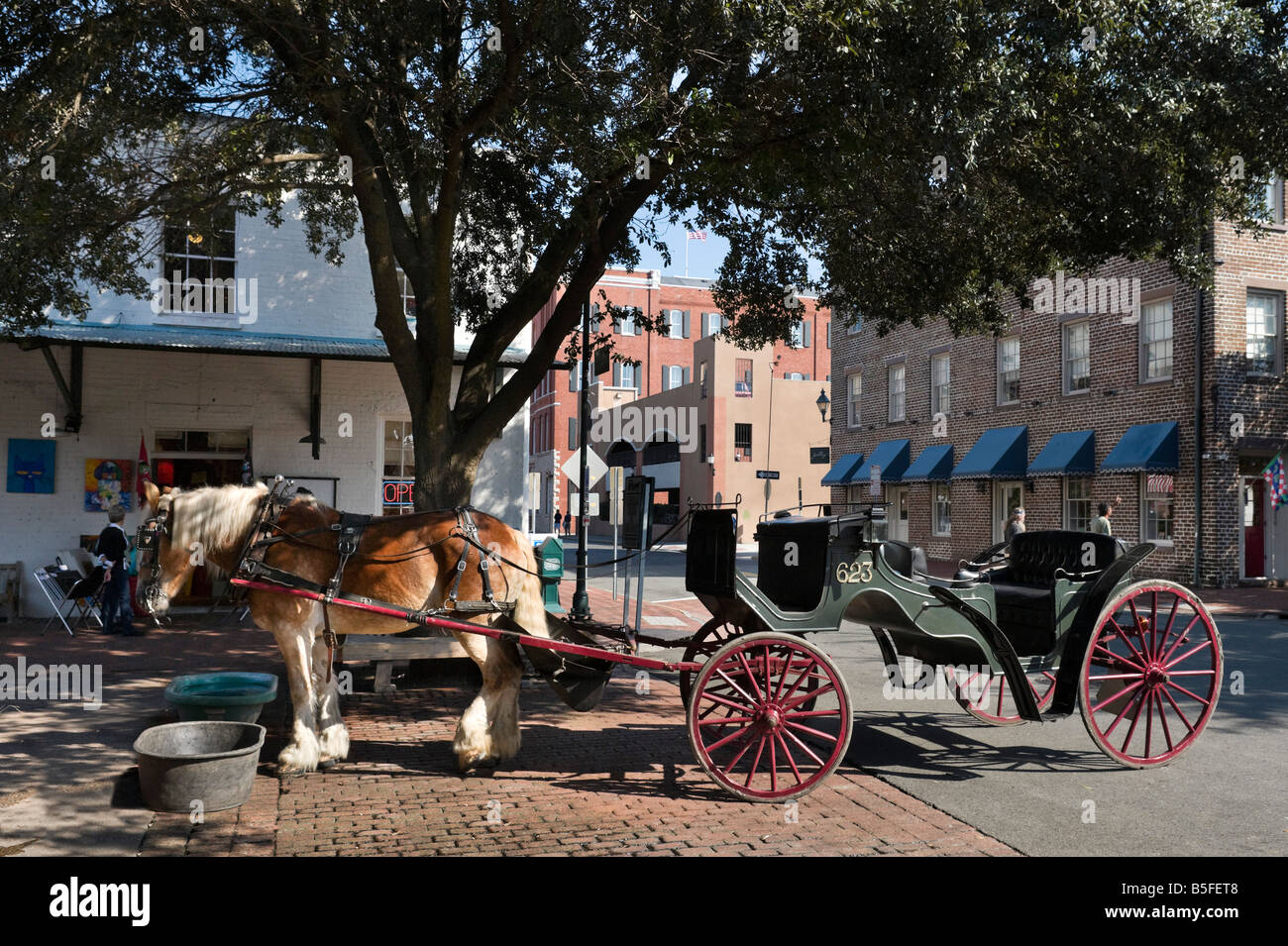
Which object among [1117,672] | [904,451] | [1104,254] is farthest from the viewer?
[904,451]

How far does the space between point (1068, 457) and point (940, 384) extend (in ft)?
23.0

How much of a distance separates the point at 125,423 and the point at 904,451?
23.3 metres

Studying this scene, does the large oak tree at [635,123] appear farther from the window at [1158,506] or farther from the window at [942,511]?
the window at [942,511]

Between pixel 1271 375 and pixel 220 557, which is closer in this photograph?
pixel 220 557

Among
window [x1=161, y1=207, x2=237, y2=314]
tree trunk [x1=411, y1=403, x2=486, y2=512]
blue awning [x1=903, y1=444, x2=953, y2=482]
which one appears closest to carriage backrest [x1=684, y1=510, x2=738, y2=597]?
tree trunk [x1=411, y1=403, x2=486, y2=512]

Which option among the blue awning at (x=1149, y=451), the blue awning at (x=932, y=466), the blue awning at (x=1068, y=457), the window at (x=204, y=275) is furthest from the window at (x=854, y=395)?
the window at (x=204, y=275)

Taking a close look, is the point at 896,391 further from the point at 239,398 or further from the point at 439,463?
the point at 439,463

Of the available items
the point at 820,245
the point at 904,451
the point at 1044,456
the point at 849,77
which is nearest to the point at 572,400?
the point at 904,451

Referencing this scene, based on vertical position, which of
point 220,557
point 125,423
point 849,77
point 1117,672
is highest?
point 849,77

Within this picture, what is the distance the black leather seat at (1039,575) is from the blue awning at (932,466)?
832 inches

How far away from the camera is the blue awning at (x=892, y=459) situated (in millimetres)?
30766
